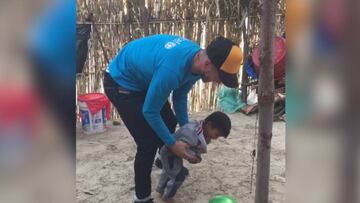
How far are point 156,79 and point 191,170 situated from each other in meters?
1.50

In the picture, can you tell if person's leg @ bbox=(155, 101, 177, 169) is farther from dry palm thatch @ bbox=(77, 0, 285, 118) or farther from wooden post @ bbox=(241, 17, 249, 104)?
wooden post @ bbox=(241, 17, 249, 104)

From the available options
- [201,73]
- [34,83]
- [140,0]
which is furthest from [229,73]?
Result: [140,0]

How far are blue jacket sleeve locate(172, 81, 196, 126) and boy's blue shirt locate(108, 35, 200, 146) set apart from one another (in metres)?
0.01

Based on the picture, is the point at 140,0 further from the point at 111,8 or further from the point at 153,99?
the point at 153,99

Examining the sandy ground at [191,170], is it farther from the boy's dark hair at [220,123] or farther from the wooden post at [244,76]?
the wooden post at [244,76]

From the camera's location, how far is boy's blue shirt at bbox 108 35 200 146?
230cm

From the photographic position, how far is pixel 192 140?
2707 millimetres

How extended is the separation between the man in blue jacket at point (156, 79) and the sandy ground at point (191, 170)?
53 cm

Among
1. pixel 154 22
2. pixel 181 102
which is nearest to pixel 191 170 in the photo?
pixel 181 102

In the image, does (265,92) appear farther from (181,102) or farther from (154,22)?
(154,22)

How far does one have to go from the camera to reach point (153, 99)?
7.59 feet

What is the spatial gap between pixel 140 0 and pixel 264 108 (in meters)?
3.94

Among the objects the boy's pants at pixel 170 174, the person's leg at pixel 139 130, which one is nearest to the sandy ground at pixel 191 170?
the boy's pants at pixel 170 174

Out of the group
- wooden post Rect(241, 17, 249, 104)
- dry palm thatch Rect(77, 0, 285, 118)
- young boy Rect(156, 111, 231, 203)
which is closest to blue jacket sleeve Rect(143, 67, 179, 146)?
young boy Rect(156, 111, 231, 203)
